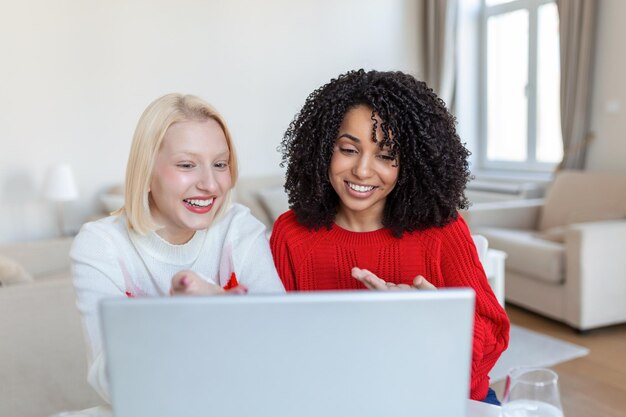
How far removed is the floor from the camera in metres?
2.33

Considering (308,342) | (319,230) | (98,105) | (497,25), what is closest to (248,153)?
(98,105)

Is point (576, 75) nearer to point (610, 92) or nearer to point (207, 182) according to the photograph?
point (610, 92)

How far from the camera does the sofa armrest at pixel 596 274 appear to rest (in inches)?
120

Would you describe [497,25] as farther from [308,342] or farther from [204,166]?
[308,342]

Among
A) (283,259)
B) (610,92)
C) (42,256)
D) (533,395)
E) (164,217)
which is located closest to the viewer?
(533,395)

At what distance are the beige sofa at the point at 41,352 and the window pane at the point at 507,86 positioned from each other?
14.1ft

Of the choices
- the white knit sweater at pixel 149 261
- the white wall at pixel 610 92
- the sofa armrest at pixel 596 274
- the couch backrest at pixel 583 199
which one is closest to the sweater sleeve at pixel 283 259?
the white knit sweater at pixel 149 261

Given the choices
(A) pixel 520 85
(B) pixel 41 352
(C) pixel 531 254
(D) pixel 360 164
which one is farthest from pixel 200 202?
(A) pixel 520 85

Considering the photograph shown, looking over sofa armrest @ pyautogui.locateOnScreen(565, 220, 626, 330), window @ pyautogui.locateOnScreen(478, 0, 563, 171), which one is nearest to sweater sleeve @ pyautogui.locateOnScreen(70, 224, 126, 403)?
sofa armrest @ pyautogui.locateOnScreen(565, 220, 626, 330)

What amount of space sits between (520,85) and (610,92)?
42.0 inches

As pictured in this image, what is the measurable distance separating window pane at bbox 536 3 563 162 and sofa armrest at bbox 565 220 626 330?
1.69m

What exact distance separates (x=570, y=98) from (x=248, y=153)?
8.52 ft

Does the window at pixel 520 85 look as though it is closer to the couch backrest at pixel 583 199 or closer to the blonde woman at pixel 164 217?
the couch backrest at pixel 583 199

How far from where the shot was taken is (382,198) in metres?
1.28
